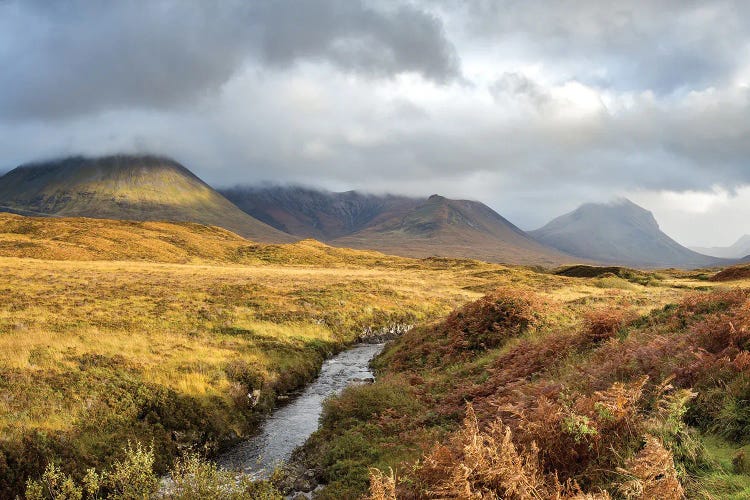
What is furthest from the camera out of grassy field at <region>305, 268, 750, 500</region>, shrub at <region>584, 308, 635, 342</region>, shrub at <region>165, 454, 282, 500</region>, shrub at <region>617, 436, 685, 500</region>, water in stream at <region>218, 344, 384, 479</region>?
shrub at <region>584, 308, 635, 342</region>

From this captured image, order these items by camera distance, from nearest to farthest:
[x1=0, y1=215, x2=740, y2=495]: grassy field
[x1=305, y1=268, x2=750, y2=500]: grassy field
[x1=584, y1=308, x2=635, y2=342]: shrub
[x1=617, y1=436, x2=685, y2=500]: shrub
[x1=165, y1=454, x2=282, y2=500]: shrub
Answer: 1. [x1=617, y1=436, x2=685, y2=500]: shrub
2. [x1=305, y1=268, x2=750, y2=500]: grassy field
3. [x1=165, y1=454, x2=282, y2=500]: shrub
4. [x1=0, y1=215, x2=740, y2=495]: grassy field
5. [x1=584, y1=308, x2=635, y2=342]: shrub

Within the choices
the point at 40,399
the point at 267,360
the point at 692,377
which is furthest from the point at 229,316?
the point at 692,377

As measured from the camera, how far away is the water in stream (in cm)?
1452

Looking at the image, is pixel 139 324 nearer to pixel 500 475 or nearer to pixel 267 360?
pixel 267 360

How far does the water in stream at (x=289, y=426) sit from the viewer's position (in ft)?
47.6

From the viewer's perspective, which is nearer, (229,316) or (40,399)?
(40,399)

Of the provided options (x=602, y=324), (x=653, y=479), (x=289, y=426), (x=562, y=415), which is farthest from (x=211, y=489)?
(x=602, y=324)

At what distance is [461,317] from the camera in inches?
1009

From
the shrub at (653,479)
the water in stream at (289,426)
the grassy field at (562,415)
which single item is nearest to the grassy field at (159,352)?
the water in stream at (289,426)

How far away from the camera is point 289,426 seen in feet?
A: 57.8

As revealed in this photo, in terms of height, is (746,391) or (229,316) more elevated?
(746,391)

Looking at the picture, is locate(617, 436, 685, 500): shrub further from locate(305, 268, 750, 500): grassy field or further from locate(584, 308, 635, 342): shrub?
locate(584, 308, 635, 342): shrub

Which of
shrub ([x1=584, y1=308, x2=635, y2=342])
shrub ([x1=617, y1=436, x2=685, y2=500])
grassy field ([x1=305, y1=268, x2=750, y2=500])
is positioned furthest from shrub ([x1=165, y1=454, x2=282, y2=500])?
shrub ([x1=584, y1=308, x2=635, y2=342])

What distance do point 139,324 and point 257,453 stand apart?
16052 millimetres
